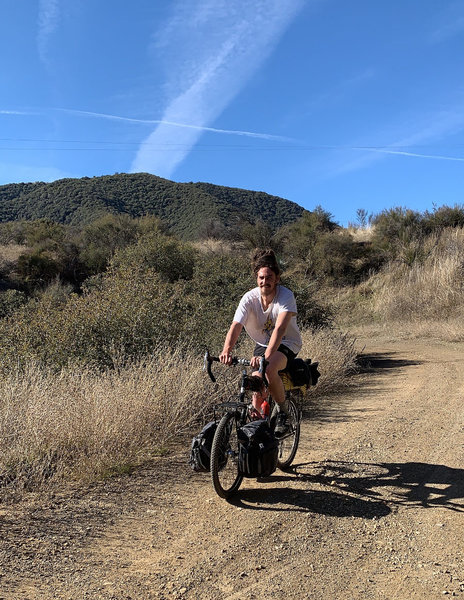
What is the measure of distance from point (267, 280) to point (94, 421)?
2.25 meters

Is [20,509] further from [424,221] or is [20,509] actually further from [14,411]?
[424,221]

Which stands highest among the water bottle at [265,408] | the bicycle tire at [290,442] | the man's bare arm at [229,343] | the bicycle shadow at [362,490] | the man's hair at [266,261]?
the man's hair at [266,261]

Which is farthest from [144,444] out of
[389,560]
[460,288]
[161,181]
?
[161,181]

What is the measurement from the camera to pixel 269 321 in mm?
4355

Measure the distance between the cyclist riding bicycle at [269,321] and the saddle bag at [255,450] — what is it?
0.44m

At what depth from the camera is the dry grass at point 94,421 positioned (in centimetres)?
441

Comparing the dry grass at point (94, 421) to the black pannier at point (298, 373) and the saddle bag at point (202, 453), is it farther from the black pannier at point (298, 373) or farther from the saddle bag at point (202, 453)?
the black pannier at point (298, 373)

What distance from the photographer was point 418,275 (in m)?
20.3

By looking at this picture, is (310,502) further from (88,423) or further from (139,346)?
(139,346)

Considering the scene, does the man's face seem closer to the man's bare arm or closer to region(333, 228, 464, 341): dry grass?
the man's bare arm

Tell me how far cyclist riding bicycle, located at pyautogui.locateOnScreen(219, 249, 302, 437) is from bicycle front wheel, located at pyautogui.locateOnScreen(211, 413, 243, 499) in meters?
0.44

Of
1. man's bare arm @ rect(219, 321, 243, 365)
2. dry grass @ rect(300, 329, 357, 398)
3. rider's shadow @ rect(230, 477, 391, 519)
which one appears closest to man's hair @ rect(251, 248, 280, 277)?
man's bare arm @ rect(219, 321, 243, 365)

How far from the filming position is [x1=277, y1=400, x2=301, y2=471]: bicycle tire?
4.64 m

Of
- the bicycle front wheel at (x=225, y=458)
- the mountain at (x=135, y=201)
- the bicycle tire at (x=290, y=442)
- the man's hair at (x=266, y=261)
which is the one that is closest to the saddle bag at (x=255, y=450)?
the bicycle front wheel at (x=225, y=458)
